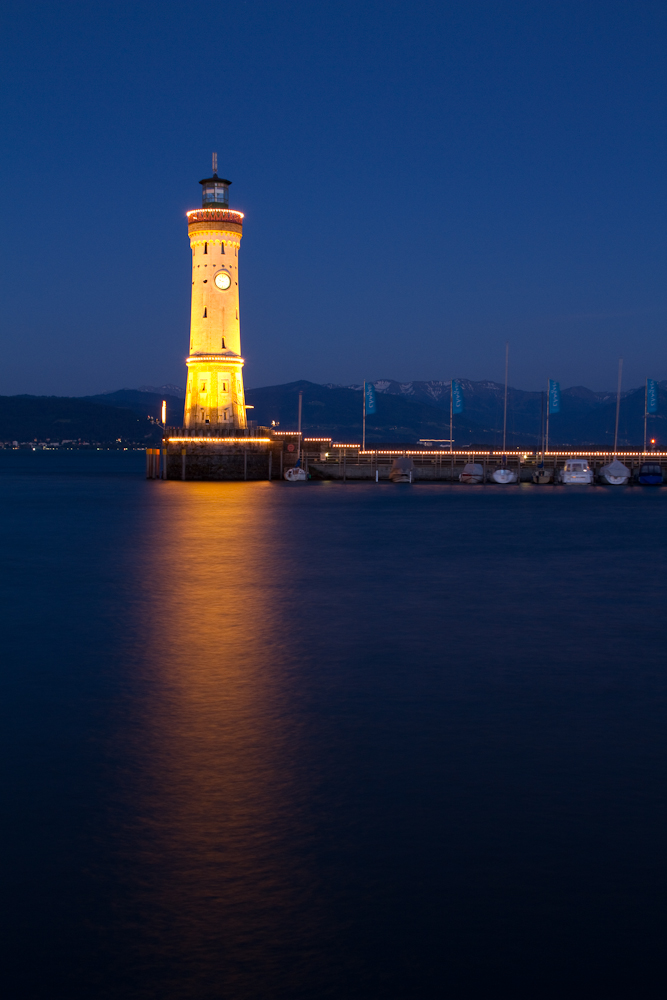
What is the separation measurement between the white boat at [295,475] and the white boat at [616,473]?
93.9 ft

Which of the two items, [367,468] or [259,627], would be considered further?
[367,468]

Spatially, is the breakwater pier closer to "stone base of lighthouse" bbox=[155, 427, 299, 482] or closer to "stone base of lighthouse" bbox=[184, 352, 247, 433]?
"stone base of lighthouse" bbox=[155, 427, 299, 482]

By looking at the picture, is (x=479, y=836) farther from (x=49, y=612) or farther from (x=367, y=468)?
(x=367, y=468)

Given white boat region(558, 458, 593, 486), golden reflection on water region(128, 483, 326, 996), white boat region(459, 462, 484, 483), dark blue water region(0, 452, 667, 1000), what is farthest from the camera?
white boat region(459, 462, 484, 483)

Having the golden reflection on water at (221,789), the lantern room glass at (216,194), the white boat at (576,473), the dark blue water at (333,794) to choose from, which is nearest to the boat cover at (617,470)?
the white boat at (576,473)

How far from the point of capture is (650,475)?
85188 millimetres

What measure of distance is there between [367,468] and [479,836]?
268ft

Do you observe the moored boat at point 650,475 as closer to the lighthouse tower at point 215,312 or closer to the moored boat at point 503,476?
the moored boat at point 503,476

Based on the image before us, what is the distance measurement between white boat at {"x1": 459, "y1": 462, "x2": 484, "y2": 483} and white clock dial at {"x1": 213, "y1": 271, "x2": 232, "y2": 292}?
28.1m

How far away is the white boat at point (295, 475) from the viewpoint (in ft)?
274

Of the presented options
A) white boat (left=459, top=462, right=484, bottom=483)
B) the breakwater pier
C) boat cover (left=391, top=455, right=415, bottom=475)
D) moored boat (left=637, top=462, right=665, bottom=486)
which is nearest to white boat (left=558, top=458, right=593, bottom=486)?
the breakwater pier

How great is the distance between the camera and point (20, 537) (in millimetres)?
39969

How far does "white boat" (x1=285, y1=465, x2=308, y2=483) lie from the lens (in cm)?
8362

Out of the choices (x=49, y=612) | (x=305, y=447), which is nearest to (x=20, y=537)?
(x=49, y=612)
